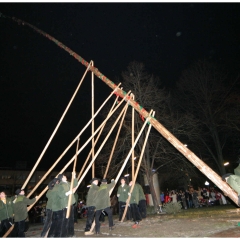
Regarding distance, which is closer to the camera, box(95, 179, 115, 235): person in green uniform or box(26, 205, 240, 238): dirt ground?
box(26, 205, 240, 238): dirt ground

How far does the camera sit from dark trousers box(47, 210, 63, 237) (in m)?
6.33

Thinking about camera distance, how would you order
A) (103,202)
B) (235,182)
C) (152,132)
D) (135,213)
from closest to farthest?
(235,182) → (103,202) → (135,213) → (152,132)

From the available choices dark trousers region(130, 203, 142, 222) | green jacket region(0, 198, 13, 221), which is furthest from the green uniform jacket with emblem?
dark trousers region(130, 203, 142, 222)

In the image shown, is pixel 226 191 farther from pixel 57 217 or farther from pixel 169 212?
pixel 169 212

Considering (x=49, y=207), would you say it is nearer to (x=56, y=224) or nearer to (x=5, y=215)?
(x=56, y=224)

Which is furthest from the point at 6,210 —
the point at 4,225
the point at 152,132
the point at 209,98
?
the point at 209,98

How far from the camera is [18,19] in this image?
11672 millimetres

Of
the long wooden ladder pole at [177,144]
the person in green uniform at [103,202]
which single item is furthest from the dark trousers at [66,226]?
the long wooden ladder pole at [177,144]

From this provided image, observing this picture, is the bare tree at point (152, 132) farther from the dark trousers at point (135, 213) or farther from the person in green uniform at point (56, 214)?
the person in green uniform at point (56, 214)

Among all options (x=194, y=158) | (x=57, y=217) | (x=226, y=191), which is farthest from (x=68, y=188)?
(x=226, y=191)

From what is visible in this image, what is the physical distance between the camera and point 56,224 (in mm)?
6453

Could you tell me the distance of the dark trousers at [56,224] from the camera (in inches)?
249

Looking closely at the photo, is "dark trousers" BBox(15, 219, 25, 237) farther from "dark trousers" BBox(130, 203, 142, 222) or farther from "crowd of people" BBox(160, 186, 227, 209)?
"crowd of people" BBox(160, 186, 227, 209)

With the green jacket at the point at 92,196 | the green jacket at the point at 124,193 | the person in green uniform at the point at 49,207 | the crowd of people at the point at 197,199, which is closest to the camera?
the person in green uniform at the point at 49,207
